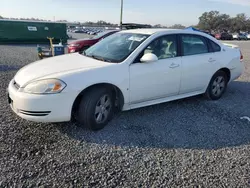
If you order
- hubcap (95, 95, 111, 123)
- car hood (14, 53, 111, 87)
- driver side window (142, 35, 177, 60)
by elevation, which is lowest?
hubcap (95, 95, 111, 123)

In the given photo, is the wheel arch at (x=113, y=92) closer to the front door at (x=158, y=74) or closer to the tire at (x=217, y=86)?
the front door at (x=158, y=74)

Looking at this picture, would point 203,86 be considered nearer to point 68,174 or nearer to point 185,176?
point 185,176

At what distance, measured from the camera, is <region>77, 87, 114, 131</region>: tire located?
10.6 ft

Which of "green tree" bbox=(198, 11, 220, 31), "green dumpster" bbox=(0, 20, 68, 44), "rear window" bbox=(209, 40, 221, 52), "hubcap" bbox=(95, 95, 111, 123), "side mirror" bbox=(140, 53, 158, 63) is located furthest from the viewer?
"green tree" bbox=(198, 11, 220, 31)

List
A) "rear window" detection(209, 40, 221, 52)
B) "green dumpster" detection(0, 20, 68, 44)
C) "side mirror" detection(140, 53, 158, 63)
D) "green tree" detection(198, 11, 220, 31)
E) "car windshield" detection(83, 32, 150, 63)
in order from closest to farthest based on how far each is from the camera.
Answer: "side mirror" detection(140, 53, 158, 63), "car windshield" detection(83, 32, 150, 63), "rear window" detection(209, 40, 221, 52), "green dumpster" detection(0, 20, 68, 44), "green tree" detection(198, 11, 220, 31)

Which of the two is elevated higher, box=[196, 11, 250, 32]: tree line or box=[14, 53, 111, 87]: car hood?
box=[196, 11, 250, 32]: tree line

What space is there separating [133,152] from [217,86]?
3043 millimetres

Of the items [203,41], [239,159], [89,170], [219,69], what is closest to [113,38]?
[203,41]

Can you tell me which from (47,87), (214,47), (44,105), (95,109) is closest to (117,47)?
(95,109)

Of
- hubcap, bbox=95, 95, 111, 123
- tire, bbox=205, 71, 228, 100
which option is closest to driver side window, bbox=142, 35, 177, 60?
hubcap, bbox=95, 95, 111, 123

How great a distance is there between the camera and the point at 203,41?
478 cm

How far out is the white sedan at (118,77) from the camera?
3076 millimetres

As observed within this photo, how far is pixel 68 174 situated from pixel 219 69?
3.93 meters

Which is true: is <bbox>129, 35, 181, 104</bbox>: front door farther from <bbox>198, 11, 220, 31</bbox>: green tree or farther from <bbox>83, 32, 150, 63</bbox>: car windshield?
<bbox>198, 11, 220, 31</bbox>: green tree
